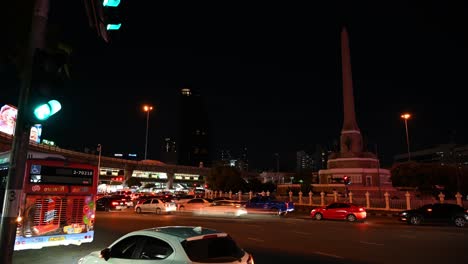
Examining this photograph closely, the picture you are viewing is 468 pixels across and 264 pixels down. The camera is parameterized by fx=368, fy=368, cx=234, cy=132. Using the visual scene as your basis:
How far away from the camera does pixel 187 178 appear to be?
160 meters

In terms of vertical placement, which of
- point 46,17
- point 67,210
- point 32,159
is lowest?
point 67,210

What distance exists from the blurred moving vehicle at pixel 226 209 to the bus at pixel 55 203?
19003mm

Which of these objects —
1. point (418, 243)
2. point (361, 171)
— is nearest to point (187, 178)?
point (361, 171)

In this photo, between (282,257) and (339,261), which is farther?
(282,257)

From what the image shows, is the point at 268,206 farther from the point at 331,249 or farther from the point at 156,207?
the point at 331,249

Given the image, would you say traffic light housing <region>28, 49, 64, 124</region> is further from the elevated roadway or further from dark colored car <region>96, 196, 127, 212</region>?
the elevated roadway

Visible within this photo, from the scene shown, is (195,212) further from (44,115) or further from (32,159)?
Result: (44,115)

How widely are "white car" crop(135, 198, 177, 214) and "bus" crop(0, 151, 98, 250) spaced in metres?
20.6

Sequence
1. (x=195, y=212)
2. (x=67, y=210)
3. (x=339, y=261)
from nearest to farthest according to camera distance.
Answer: (x=339, y=261) < (x=67, y=210) < (x=195, y=212)

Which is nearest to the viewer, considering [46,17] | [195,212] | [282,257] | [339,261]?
[46,17]

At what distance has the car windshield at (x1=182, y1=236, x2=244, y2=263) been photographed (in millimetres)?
5438

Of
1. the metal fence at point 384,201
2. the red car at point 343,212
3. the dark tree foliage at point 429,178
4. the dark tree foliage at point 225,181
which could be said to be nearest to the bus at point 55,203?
the red car at point 343,212

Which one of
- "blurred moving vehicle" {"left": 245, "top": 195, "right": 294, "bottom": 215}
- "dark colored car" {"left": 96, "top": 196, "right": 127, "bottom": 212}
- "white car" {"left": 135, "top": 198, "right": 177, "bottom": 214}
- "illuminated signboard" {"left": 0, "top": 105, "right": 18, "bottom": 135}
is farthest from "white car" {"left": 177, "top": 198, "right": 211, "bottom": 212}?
"illuminated signboard" {"left": 0, "top": 105, "right": 18, "bottom": 135}

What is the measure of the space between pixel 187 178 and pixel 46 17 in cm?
15662
